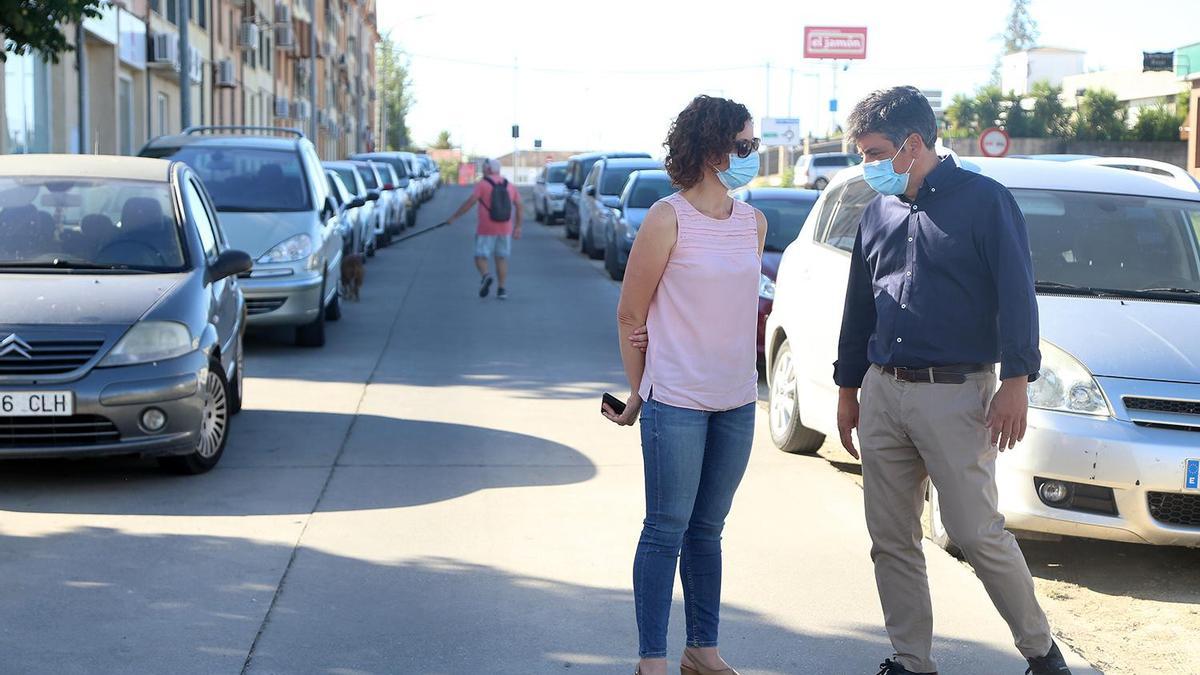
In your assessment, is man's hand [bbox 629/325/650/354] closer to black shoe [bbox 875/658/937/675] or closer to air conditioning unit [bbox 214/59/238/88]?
black shoe [bbox 875/658/937/675]

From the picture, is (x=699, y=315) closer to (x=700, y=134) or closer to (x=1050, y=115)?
(x=700, y=134)

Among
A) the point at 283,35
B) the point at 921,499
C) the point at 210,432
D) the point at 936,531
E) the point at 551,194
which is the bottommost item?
the point at 936,531

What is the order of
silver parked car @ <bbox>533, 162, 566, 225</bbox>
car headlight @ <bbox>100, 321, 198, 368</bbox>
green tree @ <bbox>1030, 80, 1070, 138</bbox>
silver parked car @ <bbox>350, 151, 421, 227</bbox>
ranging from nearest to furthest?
car headlight @ <bbox>100, 321, 198, 368</bbox>, silver parked car @ <bbox>350, 151, 421, 227</bbox>, silver parked car @ <bbox>533, 162, 566, 225</bbox>, green tree @ <bbox>1030, 80, 1070, 138</bbox>

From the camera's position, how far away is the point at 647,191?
2192cm

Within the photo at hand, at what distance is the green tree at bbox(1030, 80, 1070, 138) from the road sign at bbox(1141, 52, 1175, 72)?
5612 mm

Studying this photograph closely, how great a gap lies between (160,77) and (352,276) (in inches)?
639

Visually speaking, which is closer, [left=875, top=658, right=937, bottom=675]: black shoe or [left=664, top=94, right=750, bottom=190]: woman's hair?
[left=664, top=94, right=750, bottom=190]: woman's hair

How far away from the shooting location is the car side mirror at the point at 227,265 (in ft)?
26.8

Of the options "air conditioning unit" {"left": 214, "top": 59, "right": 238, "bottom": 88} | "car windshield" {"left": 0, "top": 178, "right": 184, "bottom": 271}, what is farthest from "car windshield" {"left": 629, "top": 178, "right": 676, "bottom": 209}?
"air conditioning unit" {"left": 214, "top": 59, "right": 238, "bottom": 88}

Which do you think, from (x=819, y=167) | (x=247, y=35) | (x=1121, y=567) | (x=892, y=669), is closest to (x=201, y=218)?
(x=1121, y=567)

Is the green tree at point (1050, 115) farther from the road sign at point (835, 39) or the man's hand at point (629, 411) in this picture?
the man's hand at point (629, 411)

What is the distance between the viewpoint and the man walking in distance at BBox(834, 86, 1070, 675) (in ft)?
14.3

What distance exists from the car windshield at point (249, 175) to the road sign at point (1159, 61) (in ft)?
153

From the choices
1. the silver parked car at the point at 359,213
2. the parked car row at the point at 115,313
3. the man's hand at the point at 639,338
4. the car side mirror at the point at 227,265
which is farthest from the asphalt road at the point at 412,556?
the silver parked car at the point at 359,213
